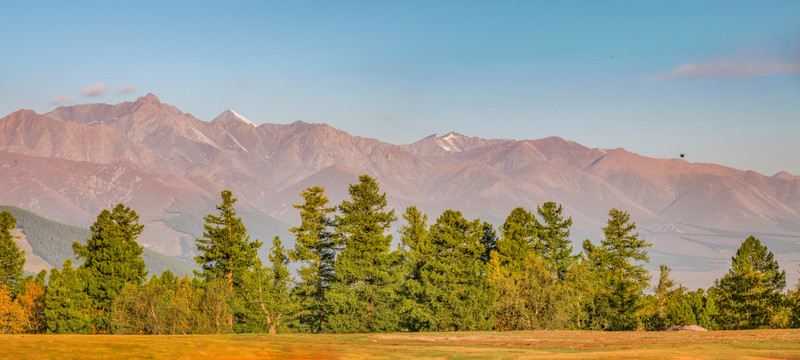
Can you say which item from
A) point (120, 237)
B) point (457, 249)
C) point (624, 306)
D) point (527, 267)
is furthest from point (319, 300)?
point (624, 306)

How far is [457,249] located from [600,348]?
36.7 metres

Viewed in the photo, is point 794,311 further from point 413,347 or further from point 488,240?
point 413,347

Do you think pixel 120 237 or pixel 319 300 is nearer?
pixel 319 300

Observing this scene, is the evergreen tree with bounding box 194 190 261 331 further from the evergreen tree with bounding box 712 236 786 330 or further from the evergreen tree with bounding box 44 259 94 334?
the evergreen tree with bounding box 712 236 786 330

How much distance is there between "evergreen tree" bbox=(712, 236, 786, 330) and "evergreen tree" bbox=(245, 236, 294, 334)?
6092 cm

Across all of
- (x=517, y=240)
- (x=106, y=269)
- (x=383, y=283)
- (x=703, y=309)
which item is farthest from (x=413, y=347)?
(x=703, y=309)

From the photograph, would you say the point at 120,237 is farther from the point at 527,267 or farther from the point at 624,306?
the point at 624,306

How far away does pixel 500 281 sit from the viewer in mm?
89312

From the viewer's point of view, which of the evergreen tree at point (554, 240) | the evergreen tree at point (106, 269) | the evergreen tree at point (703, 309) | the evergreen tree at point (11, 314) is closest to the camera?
the evergreen tree at point (554, 240)

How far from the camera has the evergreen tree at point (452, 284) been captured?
283 feet

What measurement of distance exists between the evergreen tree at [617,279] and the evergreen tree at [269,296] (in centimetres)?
4183

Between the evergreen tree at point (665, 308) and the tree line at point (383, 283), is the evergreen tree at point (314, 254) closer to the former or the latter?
the tree line at point (383, 283)

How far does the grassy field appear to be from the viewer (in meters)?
48.6

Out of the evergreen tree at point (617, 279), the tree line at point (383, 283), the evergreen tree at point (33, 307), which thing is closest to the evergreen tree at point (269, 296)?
the tree line at point (383, 283)
